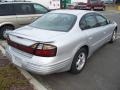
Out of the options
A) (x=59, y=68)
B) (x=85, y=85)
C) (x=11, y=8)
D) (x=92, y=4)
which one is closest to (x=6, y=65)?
(x=59, y=68)

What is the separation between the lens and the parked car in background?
358 inches

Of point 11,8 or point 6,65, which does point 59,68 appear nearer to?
point 6,65

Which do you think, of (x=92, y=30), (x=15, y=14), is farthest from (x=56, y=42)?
(x=15, y=14)

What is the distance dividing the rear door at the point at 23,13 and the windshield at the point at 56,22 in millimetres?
3494

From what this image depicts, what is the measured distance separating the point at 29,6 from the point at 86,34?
4.91 meters

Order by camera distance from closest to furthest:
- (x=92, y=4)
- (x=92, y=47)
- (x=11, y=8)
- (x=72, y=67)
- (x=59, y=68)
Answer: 1. (x=59, y=68)
2. (x=72, y=67)
3. (x=92, y=47)
4. (x=11, y=8)
5. (x=92, y=4)

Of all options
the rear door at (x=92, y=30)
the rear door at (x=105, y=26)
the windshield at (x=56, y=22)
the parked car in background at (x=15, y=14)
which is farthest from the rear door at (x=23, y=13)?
the rear door at (x=92, y=30)

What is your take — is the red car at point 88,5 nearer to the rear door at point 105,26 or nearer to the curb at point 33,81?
the rear door at point 105,26

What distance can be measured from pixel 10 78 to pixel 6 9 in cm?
484

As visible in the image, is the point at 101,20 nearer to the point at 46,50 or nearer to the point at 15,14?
the point at 46,50

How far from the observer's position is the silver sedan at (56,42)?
14.9 feet

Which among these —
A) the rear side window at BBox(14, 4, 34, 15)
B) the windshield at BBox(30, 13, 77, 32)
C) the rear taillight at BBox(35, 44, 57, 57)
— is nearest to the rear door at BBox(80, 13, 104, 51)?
the windshield at BBox(30, 13, 77, 32)

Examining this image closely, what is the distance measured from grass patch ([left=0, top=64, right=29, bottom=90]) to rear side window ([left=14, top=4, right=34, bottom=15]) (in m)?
4.34

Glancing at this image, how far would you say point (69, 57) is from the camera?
4.95 m
